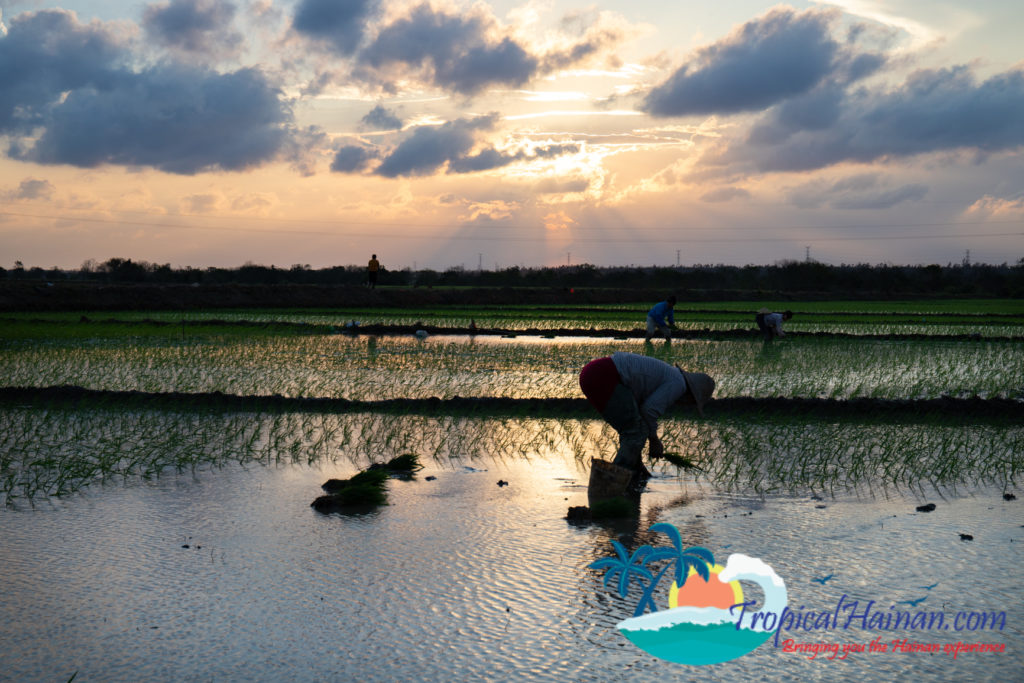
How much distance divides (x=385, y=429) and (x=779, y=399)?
4.74m

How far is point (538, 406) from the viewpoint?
10.1 metres

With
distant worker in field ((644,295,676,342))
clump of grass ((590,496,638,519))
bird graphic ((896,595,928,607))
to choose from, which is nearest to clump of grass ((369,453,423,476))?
clump of grass ((590,496,638,519))

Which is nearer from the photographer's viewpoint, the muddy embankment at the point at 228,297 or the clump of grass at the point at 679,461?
the clump of grass at the point at 679,461

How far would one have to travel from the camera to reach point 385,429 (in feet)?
28.9

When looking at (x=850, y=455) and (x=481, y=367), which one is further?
(x=481, y=367)

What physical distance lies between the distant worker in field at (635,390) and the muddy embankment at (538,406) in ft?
11.4

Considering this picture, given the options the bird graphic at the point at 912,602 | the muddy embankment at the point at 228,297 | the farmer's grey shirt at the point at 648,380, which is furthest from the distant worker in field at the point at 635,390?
the muddy embankment at the point at 228,297

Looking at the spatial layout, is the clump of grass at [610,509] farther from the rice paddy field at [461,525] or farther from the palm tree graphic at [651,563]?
the palm tree graphic at [651,563]

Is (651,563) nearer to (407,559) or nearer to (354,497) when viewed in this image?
(407,559)

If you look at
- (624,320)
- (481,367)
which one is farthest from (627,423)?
(624,320)

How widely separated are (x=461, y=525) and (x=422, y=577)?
974 millimetres

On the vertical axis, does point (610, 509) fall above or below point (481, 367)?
below

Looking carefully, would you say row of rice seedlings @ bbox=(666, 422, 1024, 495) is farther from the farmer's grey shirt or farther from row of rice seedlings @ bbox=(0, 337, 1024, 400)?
row of rice seedlings @ bbox=(0, 337, 1024, 400)

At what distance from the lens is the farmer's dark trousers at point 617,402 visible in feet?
20.1
